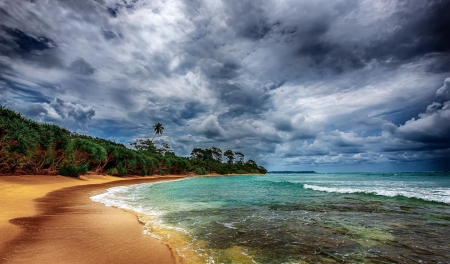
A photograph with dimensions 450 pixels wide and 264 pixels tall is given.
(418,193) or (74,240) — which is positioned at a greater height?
(418,193)

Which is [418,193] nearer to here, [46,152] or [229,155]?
[46,152]

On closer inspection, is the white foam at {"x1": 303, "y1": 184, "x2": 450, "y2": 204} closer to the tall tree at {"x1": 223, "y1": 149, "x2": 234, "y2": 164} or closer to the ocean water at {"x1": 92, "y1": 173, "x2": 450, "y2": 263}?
the ocean water at {"x1": 92, "y1": 173, "x2": 450, "y2": 263}

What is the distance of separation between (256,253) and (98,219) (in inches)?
250

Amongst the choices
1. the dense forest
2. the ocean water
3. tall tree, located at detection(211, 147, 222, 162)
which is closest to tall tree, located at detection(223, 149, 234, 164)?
tall tree, located at detection(211, 147, 222, 162)

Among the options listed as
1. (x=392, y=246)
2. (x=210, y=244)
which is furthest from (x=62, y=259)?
(x=392, y=246)

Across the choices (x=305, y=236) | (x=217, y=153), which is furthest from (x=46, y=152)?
(x=217, y=153)

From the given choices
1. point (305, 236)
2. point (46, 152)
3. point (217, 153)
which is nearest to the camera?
point (305, 236)

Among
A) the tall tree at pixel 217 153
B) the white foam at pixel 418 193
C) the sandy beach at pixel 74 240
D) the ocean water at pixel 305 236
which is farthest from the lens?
the tall tree at pixel 217 153

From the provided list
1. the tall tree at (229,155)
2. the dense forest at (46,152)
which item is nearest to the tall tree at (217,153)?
the tall tree at (229,155)

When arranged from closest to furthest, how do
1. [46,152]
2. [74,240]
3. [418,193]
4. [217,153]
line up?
1. [74,240]
2. [418,193]
3. [46,152]
4. [217,153]

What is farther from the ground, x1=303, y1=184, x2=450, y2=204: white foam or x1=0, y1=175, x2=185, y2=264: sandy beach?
x1=303, y1=184, x2=450, y2=204: white foam

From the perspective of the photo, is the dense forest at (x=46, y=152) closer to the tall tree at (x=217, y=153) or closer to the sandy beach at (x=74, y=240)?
the sandy beach at (x=74, y=240)

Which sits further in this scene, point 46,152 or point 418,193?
point 46,152

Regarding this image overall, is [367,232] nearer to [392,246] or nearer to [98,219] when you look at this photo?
[392,246]
